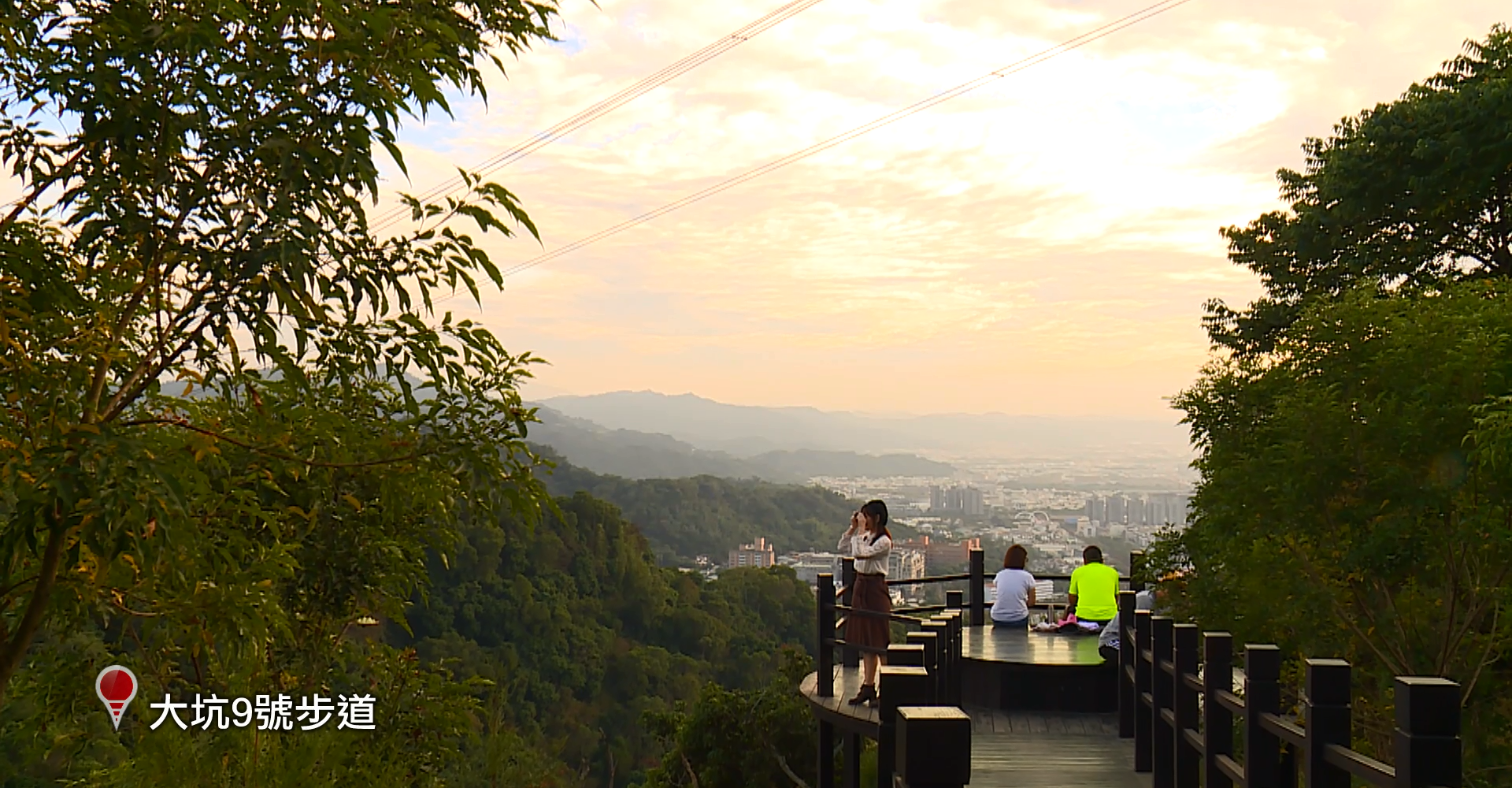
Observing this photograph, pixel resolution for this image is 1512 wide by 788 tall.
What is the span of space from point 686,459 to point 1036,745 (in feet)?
483

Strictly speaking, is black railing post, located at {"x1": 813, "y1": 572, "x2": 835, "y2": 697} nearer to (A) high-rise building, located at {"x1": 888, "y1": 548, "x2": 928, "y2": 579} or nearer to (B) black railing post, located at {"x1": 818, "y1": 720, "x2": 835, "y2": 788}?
(B) black railing post, located at {"x1": 818, "y1": 720, "x2": 835, "y2": 788}

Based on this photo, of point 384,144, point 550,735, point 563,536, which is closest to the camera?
point 384,144

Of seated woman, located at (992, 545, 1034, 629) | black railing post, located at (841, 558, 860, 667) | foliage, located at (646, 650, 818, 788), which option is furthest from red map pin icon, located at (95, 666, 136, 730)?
foliage, located at (646, 650, 818, 788)

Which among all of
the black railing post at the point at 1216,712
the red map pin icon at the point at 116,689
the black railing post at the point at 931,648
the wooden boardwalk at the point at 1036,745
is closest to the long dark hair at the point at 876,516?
the wooden boardwalk at the point at 1036,745

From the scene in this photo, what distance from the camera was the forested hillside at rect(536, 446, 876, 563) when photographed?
3189 inches

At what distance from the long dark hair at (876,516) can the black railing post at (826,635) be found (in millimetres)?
703

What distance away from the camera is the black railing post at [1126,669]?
7.62 meters

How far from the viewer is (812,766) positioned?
1919cm

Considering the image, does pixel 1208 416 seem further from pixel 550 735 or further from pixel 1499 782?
pixel 550 735

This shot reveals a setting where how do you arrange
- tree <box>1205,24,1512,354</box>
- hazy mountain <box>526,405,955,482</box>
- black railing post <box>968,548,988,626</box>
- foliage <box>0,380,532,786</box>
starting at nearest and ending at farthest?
foliage <box>0,380,532,786</box> → black railing post <box>968,548,988,626</box> → tree <box>1205,24,1512,354</box> → hazy mountain <box>526,405,955,482</box>

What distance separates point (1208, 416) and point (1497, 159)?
7.16 m

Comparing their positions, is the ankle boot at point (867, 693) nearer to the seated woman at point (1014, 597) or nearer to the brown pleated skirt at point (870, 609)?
the brown pleated skirt at point (870, 609)

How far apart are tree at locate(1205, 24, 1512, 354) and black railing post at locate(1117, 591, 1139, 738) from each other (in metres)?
7.41

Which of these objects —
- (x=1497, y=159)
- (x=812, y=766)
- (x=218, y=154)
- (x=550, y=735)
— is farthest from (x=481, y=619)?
(x=218, y=154)
